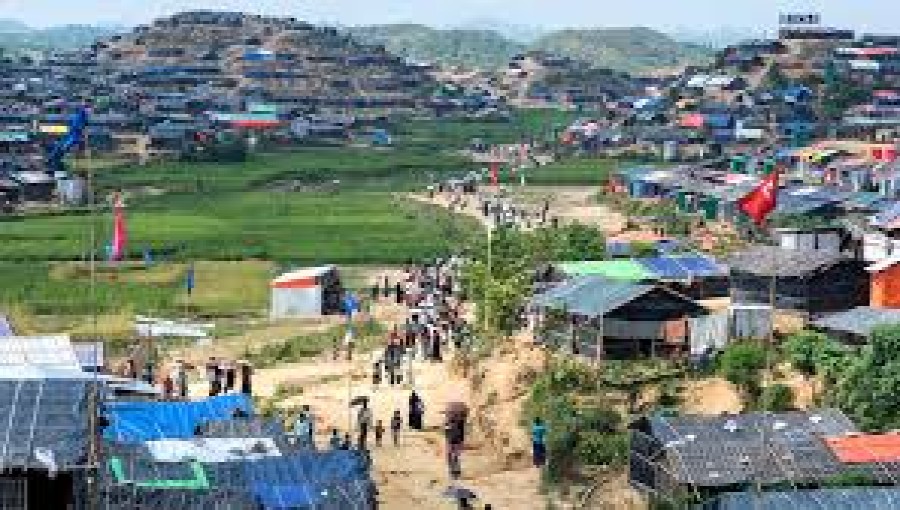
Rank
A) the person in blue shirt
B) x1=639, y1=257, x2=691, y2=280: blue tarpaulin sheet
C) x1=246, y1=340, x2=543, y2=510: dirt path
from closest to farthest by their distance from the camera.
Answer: x1=246, y1=340, x2=543, y2=510: dirt path
the person in blue shirt
x1=639, y1=257, x2=691, y2=280: blue tarpaulin sheet

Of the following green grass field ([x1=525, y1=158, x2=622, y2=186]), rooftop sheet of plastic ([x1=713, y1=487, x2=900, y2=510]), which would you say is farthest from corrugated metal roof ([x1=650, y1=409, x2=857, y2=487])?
green grass field ([x1=525, y1=158, x2=622, y2=186])

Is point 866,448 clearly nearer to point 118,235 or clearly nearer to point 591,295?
point 591,295

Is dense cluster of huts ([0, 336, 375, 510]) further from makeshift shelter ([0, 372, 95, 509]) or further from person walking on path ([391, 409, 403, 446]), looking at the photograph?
person walking on path ([391, 409, 403, 446])

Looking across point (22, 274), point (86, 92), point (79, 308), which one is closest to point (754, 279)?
point (79, 308)

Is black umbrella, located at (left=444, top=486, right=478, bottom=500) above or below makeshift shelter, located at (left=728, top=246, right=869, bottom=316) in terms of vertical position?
below

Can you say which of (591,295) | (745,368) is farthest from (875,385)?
(591,295)

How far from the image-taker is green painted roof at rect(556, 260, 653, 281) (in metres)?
32.1

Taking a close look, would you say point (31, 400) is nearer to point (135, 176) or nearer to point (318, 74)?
point (135, 176)

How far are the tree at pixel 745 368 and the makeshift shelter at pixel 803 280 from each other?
357 cm

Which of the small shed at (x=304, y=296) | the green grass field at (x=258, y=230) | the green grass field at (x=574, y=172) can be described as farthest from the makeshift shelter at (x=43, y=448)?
the green grass field at (x=574, y=172)

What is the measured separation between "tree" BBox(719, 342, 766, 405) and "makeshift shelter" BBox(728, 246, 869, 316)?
11.7 feet

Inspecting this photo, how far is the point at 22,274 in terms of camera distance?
49688 millimetres

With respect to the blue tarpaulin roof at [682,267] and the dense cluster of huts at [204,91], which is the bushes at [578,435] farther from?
the dense cluster of huts at [204,91]

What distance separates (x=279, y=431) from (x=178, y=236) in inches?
1564
